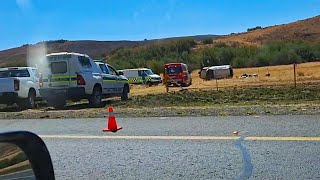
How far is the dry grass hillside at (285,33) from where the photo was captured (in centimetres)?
10019

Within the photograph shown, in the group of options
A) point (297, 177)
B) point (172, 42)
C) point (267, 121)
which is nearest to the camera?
point (297, 177)

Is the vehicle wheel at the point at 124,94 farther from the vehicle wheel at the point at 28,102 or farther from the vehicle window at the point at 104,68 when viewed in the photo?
the vehicle wheel at the point at 28,102

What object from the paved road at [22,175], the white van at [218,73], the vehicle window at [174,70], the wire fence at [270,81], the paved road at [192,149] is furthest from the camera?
the white van at [218,73]

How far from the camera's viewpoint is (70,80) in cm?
1877

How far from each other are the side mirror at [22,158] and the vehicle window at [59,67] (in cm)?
1656

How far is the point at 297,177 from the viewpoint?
5.94 metres

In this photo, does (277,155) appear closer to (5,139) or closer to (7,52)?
(5,139)

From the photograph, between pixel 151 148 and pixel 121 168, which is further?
pixel 151 148

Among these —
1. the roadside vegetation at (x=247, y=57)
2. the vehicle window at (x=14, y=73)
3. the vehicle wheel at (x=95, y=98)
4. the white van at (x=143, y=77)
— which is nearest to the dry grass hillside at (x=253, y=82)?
the white van at (x=143, y=77)

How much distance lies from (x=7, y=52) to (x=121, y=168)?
390 feet

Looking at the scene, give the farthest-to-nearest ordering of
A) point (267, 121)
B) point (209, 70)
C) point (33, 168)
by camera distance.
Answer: point (209, 70) < point (267, 121) < point (33, 168)

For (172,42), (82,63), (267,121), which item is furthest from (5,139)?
(172,42)

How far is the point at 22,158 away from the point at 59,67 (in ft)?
55.3

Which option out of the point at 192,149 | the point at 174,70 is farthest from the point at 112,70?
the point at 174,70
